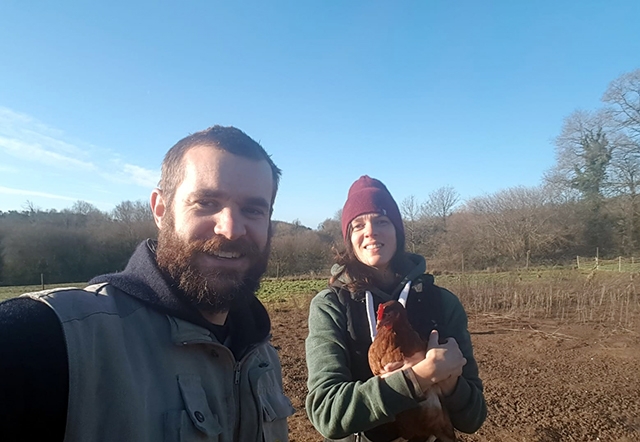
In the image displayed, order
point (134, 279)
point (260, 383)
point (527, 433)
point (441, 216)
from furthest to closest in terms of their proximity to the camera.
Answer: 1. point (441, 216)
2. point (527, 433)
3. point (260, 383)
4. point (134, 279)

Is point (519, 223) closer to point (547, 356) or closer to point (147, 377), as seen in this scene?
point (547, 356)

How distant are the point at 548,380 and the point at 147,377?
835 cm

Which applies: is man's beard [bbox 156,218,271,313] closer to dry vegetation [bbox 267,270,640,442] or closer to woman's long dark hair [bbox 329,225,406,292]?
woman's long dark hair [bbox 329,225,406,292]

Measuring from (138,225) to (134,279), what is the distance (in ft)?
122

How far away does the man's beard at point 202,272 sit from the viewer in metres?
1.48

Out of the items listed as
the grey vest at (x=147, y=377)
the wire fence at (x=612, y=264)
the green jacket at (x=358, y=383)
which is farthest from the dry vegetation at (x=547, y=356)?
the wire fence at (x=612, y=264)

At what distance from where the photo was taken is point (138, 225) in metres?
34.6

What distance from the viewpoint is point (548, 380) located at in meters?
7.26

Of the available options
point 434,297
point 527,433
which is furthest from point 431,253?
point 434,297

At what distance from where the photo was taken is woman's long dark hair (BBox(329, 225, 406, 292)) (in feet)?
7.47

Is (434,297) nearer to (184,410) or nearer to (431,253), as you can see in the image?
(184,410)

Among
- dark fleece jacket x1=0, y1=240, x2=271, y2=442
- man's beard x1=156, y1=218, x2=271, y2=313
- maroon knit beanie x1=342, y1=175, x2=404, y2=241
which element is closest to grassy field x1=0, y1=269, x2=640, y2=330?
maroon knit beanie x1=342, y1=175, x2=404, y2=241

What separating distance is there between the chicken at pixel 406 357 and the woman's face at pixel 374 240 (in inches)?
13.4

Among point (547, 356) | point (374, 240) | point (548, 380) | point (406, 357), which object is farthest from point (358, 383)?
point (547, 356)
